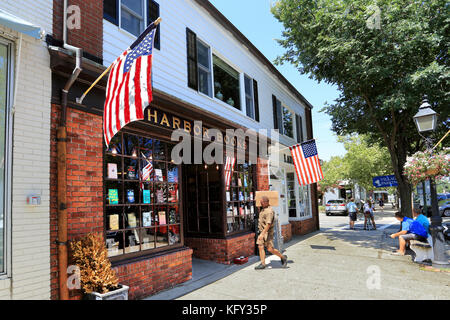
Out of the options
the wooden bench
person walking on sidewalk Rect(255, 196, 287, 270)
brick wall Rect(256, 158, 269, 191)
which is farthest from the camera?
brick wall Rect(256, 158, 269, 191)

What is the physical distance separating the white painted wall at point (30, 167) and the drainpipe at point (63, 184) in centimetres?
14

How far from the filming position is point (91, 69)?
4305 millimetres

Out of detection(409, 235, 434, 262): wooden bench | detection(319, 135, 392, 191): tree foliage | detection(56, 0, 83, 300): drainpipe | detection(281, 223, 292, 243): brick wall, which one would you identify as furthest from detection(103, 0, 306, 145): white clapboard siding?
detection(319, 135, 392, 191): tree foliage

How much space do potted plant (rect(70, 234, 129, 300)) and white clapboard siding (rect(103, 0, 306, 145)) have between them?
3066 millimetres

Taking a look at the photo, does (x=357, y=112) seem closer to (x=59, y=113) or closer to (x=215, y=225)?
(x=215, y=225)

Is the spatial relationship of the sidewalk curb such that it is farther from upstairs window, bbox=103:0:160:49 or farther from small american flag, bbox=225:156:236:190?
upstairs window, bbox=103:0:160:49

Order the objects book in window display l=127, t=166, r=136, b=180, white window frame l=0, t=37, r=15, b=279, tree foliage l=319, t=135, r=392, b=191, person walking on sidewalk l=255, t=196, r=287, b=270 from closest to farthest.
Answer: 1. white window frame l=0, t=37, r=15, b=279
2. book in window display l=127, t=166, r=136, b=180
3. person walking on sidewalk l=255, t=196, r=287, b=270
4. tree foliage l=319, t=135, r=392, b=191

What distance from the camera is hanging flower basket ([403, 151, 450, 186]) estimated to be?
22.8 feet

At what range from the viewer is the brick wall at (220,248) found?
24.6 ft

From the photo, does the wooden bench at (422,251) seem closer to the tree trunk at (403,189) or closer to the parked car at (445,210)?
the tree trunk at (403,189)

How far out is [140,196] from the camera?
5469 mm

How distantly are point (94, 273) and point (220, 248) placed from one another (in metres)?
4.05

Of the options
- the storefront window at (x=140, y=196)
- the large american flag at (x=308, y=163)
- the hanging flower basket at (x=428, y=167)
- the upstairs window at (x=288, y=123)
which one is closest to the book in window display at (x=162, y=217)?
the storefront window at (x=140, y=196)

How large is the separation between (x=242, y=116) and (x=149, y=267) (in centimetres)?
570
